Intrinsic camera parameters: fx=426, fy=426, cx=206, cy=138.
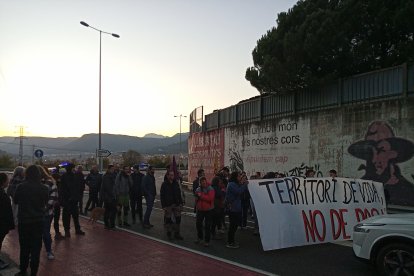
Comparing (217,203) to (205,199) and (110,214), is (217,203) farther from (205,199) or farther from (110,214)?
(110,214)

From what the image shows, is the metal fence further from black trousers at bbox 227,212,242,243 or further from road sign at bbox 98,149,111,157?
black trousers at bbox 227,212,242,243

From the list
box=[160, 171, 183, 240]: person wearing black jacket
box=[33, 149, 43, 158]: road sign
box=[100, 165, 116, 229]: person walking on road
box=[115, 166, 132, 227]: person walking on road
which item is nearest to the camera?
box=[160, 171, 183, 240]: person wearing black jacket

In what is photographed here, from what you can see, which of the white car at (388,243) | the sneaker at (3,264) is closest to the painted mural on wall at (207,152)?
the sneaker at (3,264)

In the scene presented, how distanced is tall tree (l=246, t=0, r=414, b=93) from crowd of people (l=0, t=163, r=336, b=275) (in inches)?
345

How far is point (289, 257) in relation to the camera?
27.0 ft

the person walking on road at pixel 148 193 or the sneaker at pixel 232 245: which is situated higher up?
the person walking on road at pixel 148 193

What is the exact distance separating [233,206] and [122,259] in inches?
108

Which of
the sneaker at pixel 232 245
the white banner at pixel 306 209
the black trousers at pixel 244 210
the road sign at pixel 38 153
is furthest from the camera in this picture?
the road sign at pixel 38 153

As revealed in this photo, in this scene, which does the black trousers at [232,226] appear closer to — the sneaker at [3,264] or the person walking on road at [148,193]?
the person walking on road at [148,193]

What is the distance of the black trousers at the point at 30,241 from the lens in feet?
21.0

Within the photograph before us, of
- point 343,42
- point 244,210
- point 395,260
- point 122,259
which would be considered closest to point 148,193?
point 244,210

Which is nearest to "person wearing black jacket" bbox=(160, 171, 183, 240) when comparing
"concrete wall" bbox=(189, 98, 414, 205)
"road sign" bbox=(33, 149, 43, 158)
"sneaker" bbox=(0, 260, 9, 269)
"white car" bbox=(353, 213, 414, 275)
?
"sneaker" bbox=(0, 260, 9, 269)

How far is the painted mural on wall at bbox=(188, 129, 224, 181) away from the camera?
26.9 meters

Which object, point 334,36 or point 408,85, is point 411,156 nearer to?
point 408,85
